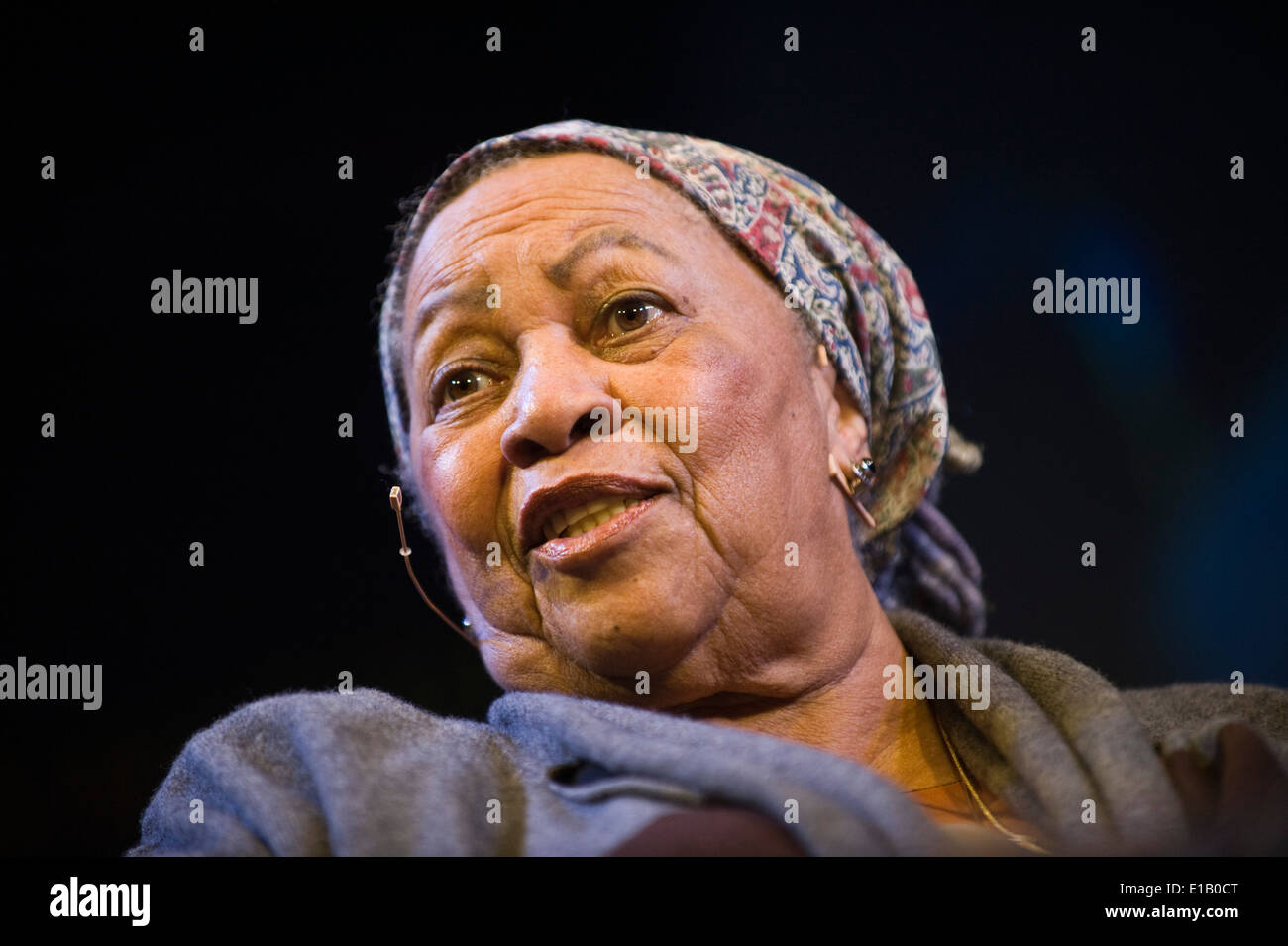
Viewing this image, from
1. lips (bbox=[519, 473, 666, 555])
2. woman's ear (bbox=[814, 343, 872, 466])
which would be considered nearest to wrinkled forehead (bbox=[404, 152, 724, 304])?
woman's ear (bbox=[814, 343, 872, 466])

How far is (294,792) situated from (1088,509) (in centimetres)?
172

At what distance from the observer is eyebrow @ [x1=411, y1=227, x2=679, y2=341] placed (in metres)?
1.87

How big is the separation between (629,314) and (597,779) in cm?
73

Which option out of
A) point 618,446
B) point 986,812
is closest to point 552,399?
point 618,446

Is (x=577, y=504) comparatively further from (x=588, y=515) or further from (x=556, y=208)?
(x=556, y=208)

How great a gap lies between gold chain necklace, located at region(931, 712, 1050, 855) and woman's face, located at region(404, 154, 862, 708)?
0.22m

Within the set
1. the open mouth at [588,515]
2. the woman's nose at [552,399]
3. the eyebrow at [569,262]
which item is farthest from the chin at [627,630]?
the eyebrow at [569,262]

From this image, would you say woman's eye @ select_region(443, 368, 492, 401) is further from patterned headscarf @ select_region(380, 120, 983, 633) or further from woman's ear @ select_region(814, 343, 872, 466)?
woman's ear @ select_region(814, 343, 872, 466)

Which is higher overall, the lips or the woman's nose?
the woman's nose

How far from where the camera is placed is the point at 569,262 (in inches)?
73.6

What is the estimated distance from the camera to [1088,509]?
2492mm

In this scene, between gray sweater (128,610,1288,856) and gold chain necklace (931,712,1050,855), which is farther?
gold chain necklace (931,712,1050,855)

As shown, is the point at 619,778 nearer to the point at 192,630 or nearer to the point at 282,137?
the point at 192,630

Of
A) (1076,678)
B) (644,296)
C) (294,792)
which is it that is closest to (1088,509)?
(1076,678)
